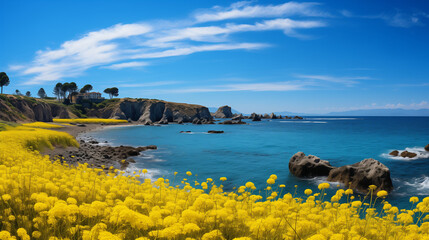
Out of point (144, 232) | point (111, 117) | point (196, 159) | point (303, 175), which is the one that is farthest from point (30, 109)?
point (144, 232)

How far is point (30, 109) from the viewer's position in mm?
82875

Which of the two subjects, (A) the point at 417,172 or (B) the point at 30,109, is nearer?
(A) the point at 417,172

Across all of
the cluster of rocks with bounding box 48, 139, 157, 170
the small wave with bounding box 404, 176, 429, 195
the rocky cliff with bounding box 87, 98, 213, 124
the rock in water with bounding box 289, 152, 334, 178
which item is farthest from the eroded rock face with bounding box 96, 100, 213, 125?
the small wave with bounding box 404, 176, 429, 195

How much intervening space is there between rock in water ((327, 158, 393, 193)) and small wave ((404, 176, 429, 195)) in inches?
91.8

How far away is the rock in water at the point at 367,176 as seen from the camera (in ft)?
56.2

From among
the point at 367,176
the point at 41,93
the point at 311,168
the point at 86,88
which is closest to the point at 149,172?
the point at 311,168

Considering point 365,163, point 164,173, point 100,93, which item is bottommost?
point 164,173

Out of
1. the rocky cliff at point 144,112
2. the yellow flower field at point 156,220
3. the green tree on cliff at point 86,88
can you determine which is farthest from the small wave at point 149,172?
the green tree on cliff at point 86,88

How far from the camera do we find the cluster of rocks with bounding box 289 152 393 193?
1716 centimetres

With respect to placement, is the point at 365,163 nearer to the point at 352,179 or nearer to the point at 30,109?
the point at 352,179

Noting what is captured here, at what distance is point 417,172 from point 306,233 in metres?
24.4

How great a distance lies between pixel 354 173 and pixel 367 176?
94 cm

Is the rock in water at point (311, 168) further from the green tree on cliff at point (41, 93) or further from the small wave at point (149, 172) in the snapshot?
the green tree on cliff at point (41, 93)

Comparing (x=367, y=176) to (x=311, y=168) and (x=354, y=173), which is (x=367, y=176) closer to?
(x=354, y=173)
